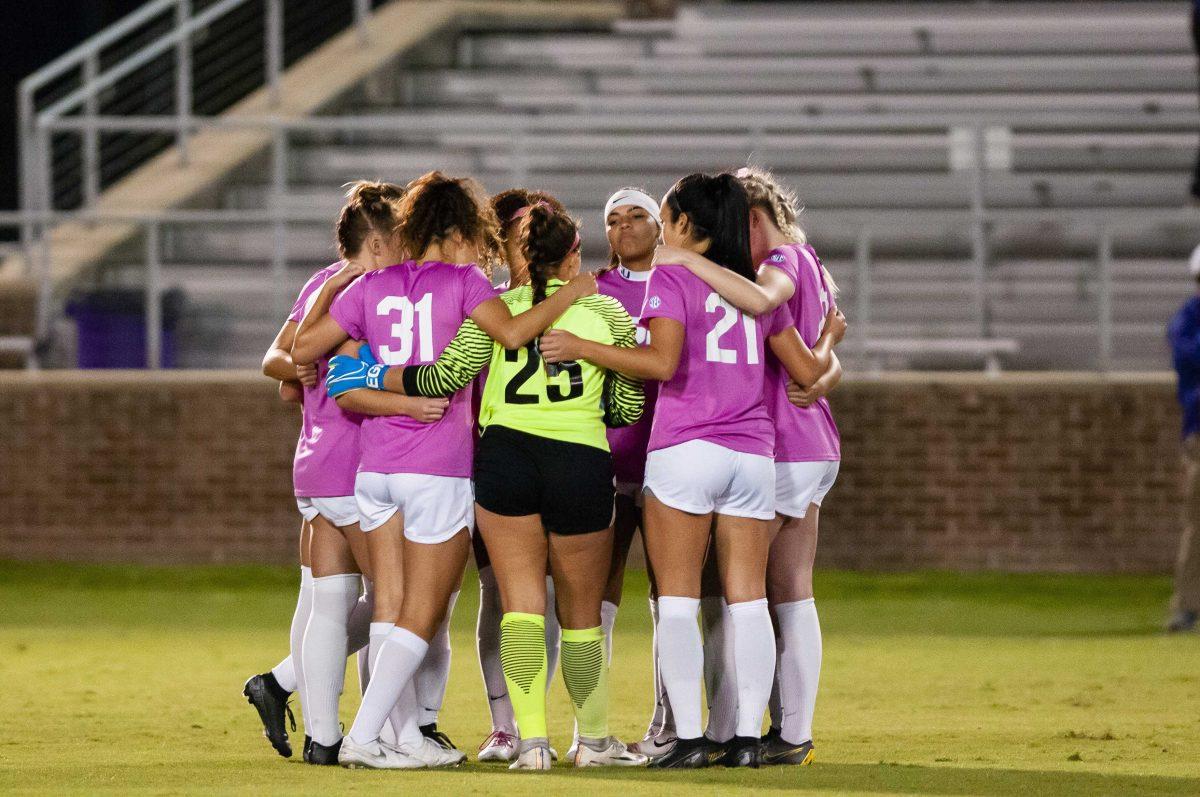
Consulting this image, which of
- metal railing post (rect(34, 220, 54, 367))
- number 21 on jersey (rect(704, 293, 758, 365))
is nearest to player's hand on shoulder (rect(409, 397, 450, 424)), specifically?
number 21 on jersey (rect(704, 293, 758, 365))

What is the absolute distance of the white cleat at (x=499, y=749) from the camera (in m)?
6.35

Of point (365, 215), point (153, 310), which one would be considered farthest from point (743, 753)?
point (153, 310)

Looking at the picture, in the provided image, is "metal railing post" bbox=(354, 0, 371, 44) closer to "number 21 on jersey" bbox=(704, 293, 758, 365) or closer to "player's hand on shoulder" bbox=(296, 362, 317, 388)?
"player's hand on shoulder" bbox=(296, 362, 317, 388)

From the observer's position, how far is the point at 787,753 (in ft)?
20.4

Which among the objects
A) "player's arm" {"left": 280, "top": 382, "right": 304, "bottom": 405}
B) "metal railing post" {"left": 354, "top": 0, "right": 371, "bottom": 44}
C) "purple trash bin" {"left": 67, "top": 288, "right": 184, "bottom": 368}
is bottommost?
"purple trash bin" {"left": 67, "top": 288, "right": 184, "bottom": 368}

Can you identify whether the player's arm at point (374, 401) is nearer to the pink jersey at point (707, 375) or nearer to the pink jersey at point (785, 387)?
the pink jersey at point (707, 375)

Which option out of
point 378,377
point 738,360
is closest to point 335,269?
point 378,377

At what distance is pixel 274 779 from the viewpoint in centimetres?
581

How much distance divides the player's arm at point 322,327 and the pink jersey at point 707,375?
950 mm

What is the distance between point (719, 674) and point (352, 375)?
1486mm

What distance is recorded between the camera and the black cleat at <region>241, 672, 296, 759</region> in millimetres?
6387

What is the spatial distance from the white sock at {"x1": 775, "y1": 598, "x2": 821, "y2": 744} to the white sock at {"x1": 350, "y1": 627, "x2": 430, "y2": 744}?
3.72ft

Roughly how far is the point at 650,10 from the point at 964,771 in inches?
566

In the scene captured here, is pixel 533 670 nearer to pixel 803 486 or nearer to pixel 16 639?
pixel 803 486
